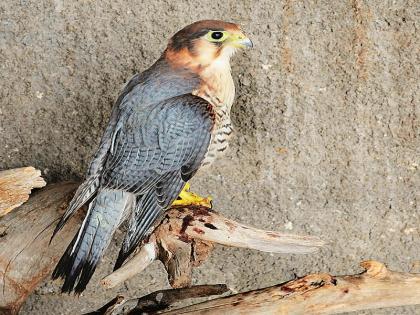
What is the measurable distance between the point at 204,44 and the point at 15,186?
0.73m

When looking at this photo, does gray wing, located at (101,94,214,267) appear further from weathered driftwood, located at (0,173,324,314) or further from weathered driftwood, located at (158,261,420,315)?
weathered driftwood, located at (158,261,420,315)

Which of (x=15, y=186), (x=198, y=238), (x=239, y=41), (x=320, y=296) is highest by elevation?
(x=239, y=41)

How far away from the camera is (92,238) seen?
2256 mm

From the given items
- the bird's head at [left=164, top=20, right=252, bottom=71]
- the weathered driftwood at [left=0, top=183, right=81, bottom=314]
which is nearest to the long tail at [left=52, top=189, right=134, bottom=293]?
the weathered driftwood at [left=0, top=183, right=81, bottom=314]

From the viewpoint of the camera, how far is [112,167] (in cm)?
234

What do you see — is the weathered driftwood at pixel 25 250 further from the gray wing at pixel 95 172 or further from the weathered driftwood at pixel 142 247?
the gray wing at pixel 95 172

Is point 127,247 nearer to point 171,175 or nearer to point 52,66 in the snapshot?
point 171,175

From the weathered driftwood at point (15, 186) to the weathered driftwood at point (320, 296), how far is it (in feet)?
1.97

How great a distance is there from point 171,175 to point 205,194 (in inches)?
21.1

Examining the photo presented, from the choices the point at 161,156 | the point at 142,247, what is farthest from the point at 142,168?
the point at 142,247

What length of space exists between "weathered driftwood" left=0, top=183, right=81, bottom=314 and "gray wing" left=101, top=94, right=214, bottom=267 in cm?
29

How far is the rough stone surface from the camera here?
276cm

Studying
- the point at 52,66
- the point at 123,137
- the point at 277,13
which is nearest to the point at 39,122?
the point at 52,66

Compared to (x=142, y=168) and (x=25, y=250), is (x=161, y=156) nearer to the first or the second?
(x=142, y=168)
